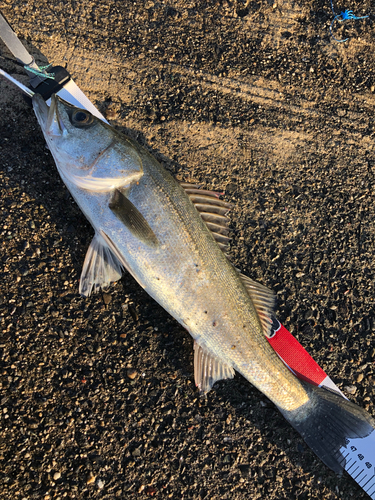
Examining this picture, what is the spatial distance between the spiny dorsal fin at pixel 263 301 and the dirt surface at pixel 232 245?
0.34 m

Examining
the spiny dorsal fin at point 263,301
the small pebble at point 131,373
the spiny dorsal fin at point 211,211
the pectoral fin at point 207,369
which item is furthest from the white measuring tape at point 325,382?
the small pebble at point 131,373

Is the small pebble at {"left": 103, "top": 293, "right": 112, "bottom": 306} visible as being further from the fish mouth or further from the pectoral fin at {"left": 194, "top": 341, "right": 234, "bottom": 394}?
the fish mouth

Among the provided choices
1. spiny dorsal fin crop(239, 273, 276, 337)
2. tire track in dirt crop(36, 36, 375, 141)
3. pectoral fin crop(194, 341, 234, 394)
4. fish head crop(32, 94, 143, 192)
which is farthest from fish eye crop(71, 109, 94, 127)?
pectoral fin crop(194, 341, 234, 394)

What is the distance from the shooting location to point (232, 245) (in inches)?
123

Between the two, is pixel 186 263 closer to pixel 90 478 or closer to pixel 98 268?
pixel 98 268

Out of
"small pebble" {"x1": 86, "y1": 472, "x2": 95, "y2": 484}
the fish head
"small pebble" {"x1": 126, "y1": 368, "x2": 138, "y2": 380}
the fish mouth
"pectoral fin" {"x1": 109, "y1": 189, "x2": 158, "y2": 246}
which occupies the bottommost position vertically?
"small pebble" {"x1": 86, "y1": 472, "x2": 95, "y2": 484}

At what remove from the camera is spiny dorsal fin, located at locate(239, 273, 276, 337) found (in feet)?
9.07

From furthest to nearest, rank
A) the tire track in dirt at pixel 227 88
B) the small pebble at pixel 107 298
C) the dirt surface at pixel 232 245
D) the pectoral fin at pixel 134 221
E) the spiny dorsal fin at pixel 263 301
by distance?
the tire track in dirt at pixel 227 88 → the small pebble at pixel 107 298 → the spiny dorsal fin at pixel 263 301 → the dirt surface at pixel 232 245 → the pectoral fin at pixel 134 221

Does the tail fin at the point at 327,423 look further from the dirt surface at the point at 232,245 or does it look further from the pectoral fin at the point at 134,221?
the pectoral fin at the point at 134,221

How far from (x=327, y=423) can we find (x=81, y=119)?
3.30m

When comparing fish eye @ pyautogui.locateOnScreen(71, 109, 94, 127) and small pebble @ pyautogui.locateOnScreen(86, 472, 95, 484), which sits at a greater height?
fish eye @ pyautogui.locateOnScreen(71, 109, 94, 127)

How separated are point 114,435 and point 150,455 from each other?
349 mm

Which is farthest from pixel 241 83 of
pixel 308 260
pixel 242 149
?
pixel 308 260

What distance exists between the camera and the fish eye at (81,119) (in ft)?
8.64
